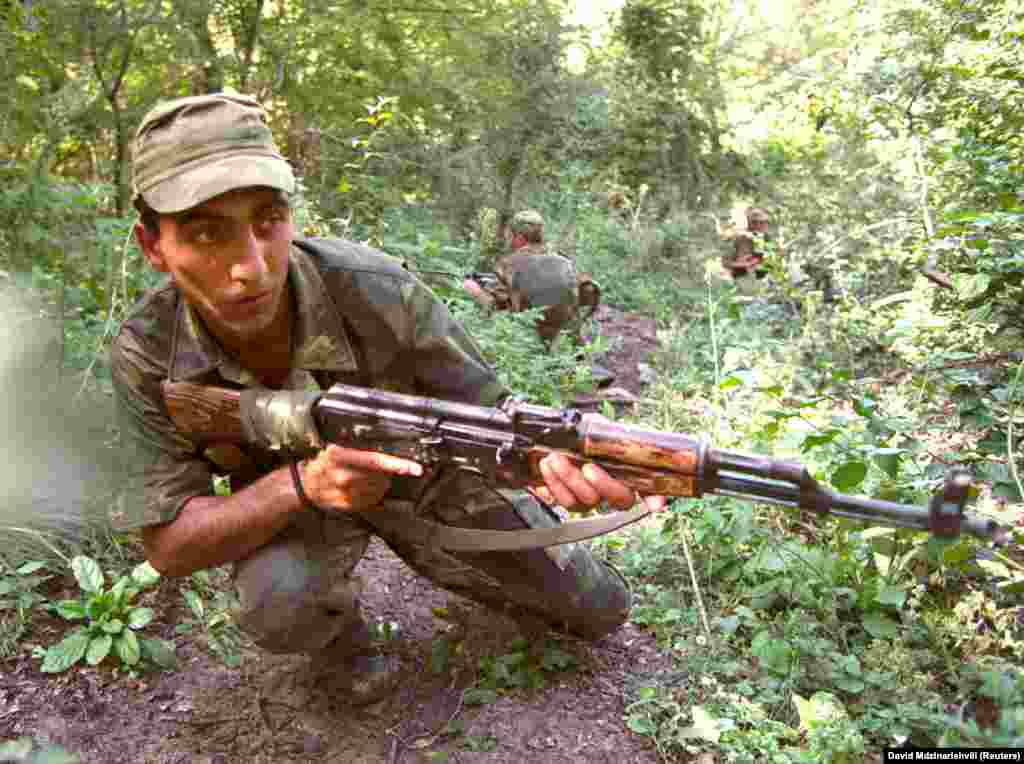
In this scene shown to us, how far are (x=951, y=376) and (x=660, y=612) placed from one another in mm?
1446

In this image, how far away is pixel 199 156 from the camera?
7.32 feet

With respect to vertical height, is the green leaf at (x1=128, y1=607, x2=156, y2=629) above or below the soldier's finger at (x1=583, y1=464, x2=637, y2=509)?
below

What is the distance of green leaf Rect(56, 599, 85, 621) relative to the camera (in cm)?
299

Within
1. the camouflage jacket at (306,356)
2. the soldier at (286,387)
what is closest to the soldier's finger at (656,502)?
the soldier at (286,387)

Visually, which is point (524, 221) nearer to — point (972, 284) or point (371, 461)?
point (972, 284)

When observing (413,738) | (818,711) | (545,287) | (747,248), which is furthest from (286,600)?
(747,248)

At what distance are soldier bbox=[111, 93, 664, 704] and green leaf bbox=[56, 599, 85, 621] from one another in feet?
2.19

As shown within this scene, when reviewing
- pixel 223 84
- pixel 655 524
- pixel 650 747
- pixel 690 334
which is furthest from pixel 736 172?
pixel 650 747

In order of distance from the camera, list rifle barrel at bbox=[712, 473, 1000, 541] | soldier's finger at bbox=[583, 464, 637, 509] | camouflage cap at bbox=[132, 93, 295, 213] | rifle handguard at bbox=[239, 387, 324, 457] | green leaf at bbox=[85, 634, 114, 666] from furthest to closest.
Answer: green leaf at bbox=[85, 634, 114, 666]
rifle handguard at bbox=[239, 387, 324, 457]
camouflage cap at bbox=[132, 93, 295, 213]
soldier's finger at bbox=[583, 464, 637, 509]
rifle barrel at bbox=[712, 473, 1000, 541]

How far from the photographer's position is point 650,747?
2.55 meters

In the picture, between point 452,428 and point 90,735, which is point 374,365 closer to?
point 452,428

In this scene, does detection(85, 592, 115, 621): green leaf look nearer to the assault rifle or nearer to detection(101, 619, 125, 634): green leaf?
detection(101, 619, 125, 634): green leaf

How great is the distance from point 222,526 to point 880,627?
220 centimetres

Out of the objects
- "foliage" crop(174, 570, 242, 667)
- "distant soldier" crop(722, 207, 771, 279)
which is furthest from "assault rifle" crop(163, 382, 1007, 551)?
"distant soldier" crop(722, 207, 771, 279)
